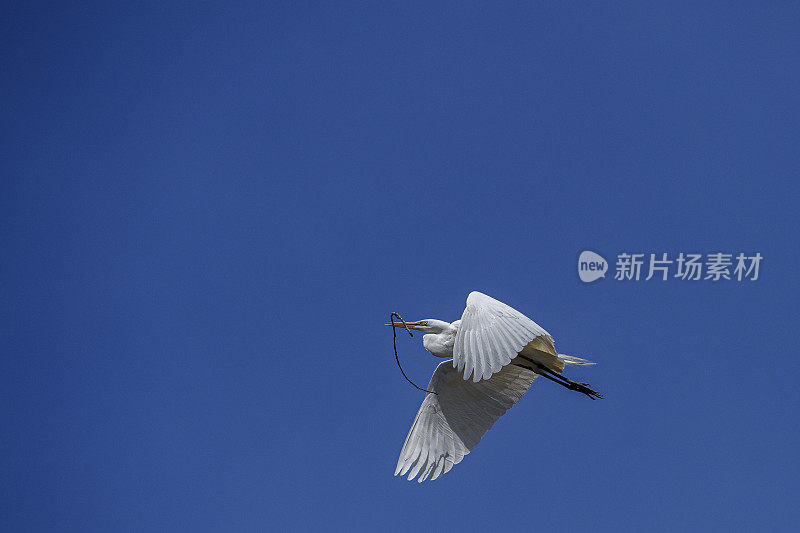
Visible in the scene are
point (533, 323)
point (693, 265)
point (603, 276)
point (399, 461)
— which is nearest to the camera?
point (533, 323)

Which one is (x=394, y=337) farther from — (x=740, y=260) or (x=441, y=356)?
(x=740, y=260)

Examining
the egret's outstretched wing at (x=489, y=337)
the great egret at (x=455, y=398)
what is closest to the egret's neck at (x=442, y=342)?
the great egret at (x=455, y=398)

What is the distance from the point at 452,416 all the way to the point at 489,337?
1401mm

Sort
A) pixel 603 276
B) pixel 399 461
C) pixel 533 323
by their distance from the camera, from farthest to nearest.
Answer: pixel 603 276, pixel 399 461, pixel 533 323

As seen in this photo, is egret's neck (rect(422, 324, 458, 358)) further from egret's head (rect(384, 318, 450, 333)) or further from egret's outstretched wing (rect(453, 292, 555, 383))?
egret's outstretched wing (rect(453, 292, 555, 383))

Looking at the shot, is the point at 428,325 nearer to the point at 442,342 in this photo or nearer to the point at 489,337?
the point at 442,342

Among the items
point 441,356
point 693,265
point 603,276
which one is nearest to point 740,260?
Answer: point 693,265

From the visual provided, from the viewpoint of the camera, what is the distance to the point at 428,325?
694 cm

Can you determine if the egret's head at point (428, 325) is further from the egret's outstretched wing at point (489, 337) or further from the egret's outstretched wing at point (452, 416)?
the egret's outstretched wing at point (489, 337)

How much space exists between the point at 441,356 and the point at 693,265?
3.13 m

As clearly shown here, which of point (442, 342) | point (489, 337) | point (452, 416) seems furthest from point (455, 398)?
point (489, 337)

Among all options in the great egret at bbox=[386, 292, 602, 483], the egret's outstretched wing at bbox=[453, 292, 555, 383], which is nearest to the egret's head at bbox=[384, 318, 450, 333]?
the great egret at bbox=[386, 292, 602, 483]

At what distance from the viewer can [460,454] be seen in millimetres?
6645

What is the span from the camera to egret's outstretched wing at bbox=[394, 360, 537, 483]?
6.57m
